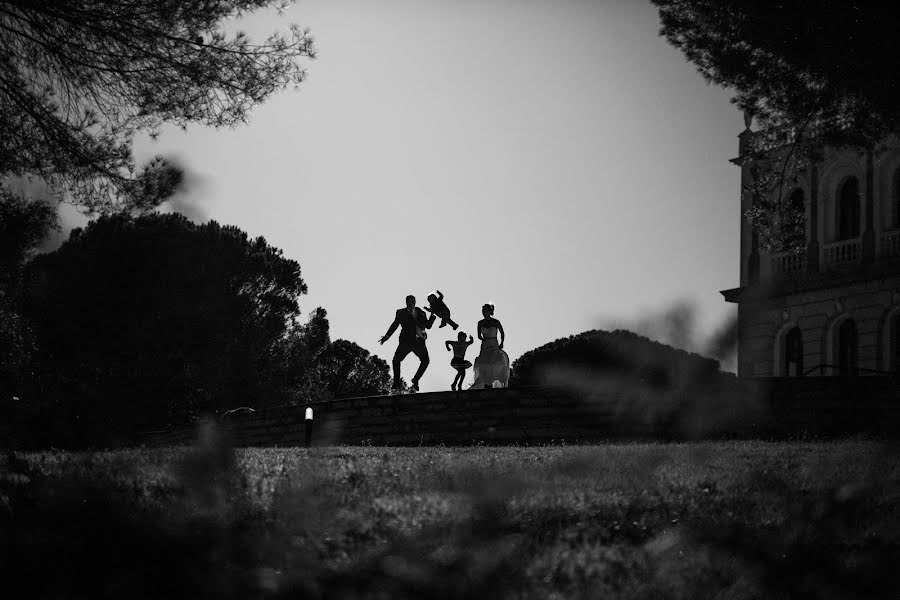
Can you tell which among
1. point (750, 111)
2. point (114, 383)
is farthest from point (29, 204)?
point (114, 383)

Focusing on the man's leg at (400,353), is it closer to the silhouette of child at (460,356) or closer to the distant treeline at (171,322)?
the silhouette of child at (460,356)

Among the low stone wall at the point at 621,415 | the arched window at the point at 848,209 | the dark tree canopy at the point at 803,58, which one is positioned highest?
the arched window at the point at 848,209

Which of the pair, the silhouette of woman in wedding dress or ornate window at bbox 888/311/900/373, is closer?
the silhouette of woman in wedding dress

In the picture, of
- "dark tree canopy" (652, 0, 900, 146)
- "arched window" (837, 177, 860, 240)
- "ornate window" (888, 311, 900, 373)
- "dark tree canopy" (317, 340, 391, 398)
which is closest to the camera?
"dark tree canopy" (652, 0, 900, 146)

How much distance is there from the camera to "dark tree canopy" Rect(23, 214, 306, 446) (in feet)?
124

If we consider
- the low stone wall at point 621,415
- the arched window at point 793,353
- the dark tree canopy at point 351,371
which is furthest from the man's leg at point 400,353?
the dark tree canopy at point 351,371

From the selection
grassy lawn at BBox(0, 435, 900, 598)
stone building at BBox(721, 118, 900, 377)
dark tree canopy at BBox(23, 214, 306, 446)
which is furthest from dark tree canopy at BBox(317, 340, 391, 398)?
grassy lawn at BBox(0, 435, 900, 598)

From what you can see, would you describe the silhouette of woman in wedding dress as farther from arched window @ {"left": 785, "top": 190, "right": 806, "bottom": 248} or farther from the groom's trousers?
arched window @ {"left": 785, "top": 190, "right": 806, "bottom": 248}

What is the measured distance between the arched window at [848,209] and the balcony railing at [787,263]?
127 centimetres

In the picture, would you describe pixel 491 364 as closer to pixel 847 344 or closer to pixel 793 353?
pixel 847 344

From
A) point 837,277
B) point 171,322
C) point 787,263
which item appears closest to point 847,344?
point 837,277

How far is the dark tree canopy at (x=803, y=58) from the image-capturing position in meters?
12.5

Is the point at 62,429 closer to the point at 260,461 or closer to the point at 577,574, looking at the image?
the point at 260,461

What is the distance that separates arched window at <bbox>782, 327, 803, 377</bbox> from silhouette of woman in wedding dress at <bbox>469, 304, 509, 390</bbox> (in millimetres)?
14958
